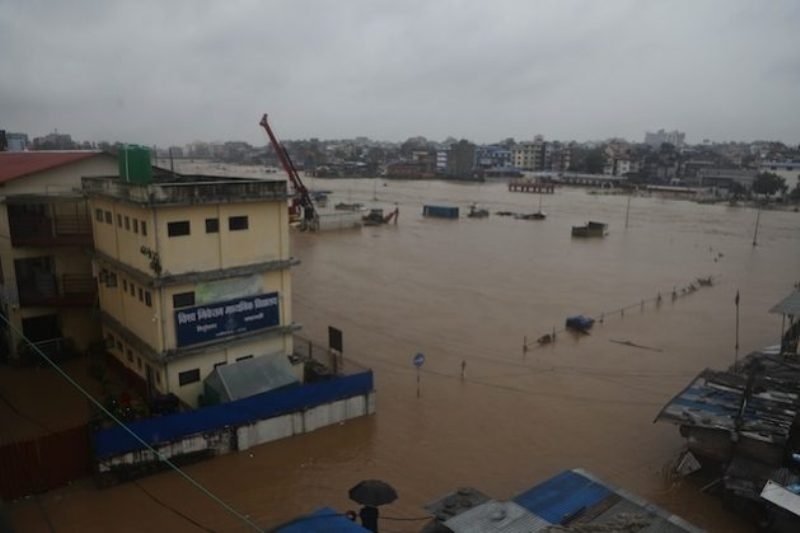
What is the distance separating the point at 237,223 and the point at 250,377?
3982 mm

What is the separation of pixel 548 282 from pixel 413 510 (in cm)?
2482

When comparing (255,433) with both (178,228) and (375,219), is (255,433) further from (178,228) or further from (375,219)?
(375,219)

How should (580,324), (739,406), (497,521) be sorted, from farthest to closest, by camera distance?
(580,324) → (739,406) → (497,521)

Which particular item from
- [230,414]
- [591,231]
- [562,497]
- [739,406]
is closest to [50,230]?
[230,414]

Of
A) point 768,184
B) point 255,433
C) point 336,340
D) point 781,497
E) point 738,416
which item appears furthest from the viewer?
point 768,184

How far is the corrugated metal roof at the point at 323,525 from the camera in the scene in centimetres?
842

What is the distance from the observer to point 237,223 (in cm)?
1505

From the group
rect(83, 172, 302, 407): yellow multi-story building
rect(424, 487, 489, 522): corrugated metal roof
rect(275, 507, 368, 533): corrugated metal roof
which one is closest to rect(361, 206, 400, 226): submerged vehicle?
rect(83, 172, 302, 407): yellow multi-story building

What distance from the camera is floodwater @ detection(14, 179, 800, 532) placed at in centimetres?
1224

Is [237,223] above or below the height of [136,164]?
below

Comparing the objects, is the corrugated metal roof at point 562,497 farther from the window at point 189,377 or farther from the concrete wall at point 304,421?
the window at point 189,377

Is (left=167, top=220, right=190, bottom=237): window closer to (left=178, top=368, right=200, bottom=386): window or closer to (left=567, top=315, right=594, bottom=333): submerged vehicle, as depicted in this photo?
(left=178, top=368, right=200, bottom=386): window

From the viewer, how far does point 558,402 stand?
1761 cm

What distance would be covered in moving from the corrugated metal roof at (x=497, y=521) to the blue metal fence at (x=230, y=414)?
6592mm
